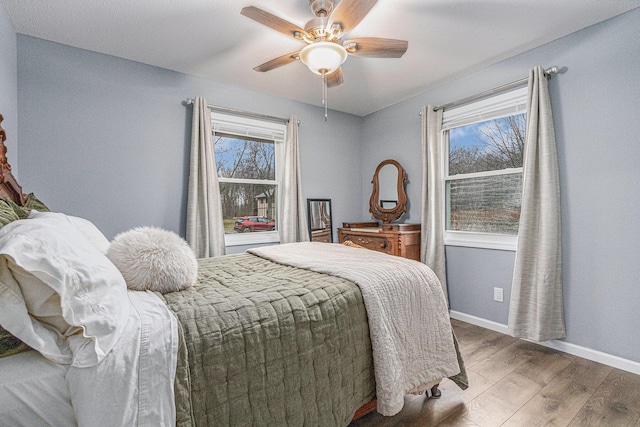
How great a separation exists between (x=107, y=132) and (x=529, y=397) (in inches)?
144

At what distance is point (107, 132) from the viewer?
259 cm

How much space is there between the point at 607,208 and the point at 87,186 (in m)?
4.03

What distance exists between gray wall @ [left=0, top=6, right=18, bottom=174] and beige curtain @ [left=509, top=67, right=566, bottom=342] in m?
3.80

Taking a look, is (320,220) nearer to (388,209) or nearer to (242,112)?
(388,209)

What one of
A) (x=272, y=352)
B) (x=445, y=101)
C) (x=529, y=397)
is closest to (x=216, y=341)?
(x=272, y=352)

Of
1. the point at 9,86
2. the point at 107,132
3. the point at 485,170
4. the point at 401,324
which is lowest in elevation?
the point at 401,324

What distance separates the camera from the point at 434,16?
6.81 ft

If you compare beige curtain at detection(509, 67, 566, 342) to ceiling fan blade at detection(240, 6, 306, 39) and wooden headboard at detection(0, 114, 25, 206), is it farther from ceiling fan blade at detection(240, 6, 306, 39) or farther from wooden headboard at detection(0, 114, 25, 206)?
wooden headboard at detection(0, 114, 25, 206)

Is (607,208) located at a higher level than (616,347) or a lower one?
higher

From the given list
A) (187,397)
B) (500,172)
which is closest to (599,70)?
(500,172)

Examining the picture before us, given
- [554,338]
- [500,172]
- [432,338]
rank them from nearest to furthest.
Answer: [432,338] < [554,338] < [500,172]

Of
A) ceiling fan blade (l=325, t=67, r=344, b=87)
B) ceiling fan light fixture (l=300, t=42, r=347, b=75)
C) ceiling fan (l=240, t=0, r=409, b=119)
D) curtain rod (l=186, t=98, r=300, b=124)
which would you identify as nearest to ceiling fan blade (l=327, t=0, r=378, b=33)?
ceiling fan (l=240, t=0, r=409, b=119)

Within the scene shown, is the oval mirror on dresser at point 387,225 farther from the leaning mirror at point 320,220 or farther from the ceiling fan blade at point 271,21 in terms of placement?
the ceiling fan blade at point 271,21

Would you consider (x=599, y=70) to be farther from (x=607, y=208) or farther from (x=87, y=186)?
(x=87, y=186)
